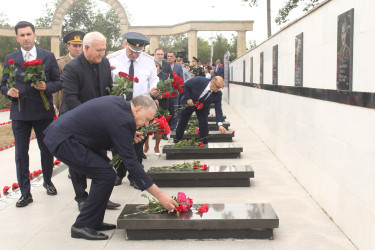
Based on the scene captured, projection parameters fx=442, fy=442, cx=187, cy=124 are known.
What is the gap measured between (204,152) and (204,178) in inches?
82.3

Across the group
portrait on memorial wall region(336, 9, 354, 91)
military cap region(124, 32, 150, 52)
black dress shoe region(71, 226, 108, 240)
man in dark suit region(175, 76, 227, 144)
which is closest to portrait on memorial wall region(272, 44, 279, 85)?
man in dark suit region(175, 76, 227, 144)

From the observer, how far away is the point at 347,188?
14.1 feet

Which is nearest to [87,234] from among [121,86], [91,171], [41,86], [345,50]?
[91,171]

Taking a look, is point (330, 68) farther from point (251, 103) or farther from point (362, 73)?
point (251, 103)

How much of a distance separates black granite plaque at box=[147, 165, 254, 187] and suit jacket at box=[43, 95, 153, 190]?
2.09 meters

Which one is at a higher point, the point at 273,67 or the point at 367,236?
the point at 273,67

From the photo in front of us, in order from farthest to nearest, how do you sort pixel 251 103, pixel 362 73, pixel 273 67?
pixel 251 103, pixel 273 67, pixel 362 73

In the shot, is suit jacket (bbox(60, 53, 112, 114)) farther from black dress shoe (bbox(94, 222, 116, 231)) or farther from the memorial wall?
the memorial wall

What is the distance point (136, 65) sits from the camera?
6.50 m

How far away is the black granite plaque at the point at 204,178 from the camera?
626 centimetres

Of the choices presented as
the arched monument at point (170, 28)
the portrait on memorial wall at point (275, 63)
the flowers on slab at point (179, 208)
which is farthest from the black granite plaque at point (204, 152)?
the arched monument at point (170, 28)

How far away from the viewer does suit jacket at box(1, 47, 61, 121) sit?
18.2ft

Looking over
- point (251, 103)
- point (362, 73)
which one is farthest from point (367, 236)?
point (251, 103)

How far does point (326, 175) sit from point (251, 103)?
26.9ft
